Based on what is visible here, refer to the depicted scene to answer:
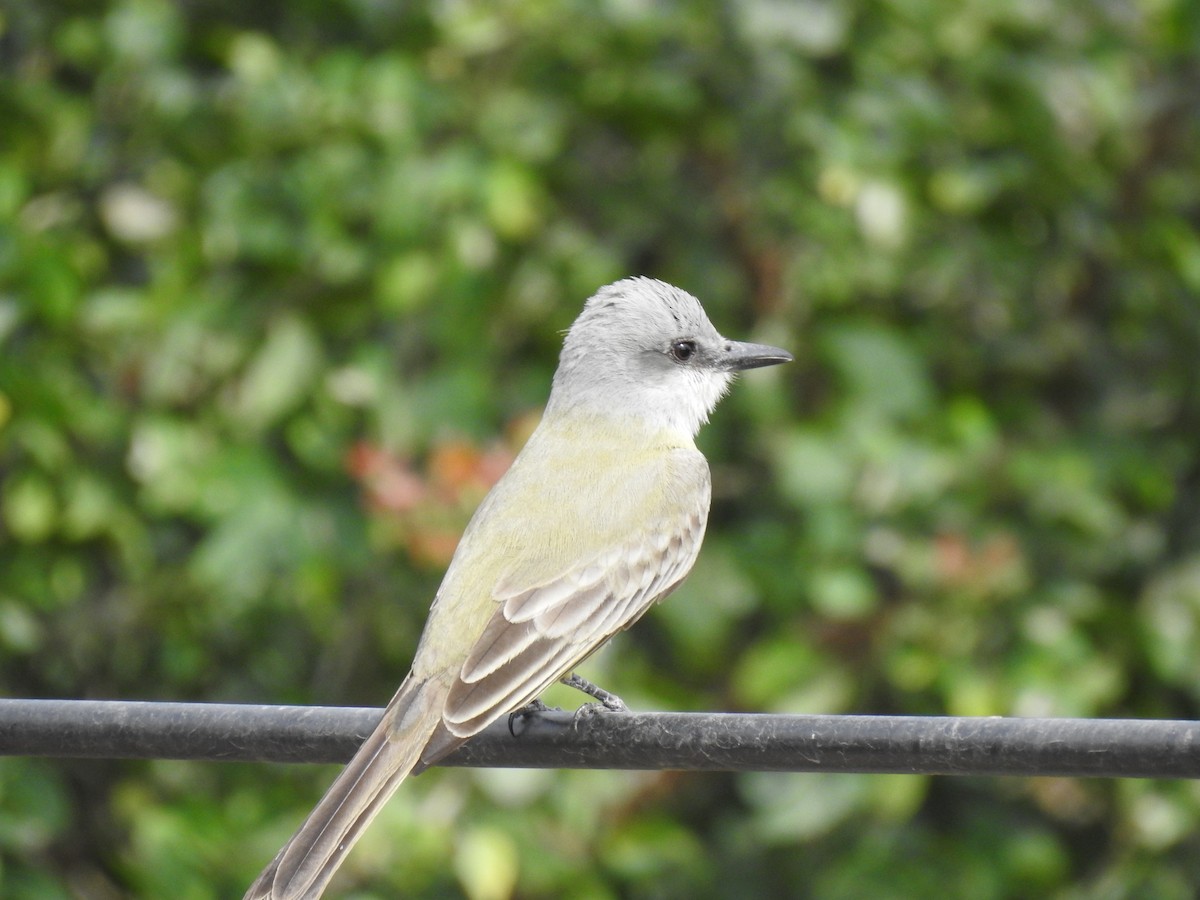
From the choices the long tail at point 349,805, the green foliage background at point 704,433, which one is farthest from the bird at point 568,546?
the green foliage background at point 704,433

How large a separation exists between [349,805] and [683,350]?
2153 mm

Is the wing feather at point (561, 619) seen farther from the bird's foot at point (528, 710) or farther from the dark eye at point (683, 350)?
the dark eye at point (683, 350)

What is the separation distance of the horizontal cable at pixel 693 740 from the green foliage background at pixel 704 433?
1.89 m

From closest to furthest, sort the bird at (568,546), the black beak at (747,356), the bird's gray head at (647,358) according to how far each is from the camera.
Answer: the bird at (568,546) → the black beak at (747,356) → the bird's gray head at (647,358)

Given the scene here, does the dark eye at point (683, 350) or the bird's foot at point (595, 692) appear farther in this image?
the dark eye at point (683, 350)

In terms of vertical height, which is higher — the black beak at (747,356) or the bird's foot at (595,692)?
the black beak at (747,356)

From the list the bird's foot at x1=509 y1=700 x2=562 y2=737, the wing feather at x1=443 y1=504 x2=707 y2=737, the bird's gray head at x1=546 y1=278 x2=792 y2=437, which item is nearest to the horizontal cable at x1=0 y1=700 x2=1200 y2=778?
the wing feather at x1=443 y1=504 x2=707 y2=737

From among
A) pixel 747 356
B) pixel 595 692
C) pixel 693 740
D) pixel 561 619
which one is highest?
pixel 693 740

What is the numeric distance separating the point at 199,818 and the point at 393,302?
1658 mm

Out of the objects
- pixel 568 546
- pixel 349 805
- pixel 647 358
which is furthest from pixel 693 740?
pixel 647 358

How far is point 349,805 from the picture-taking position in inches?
118

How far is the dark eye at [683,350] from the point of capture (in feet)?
15.7

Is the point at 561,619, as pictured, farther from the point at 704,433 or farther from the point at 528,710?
the point at 704,433

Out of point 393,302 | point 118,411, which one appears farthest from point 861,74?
point 118,411
